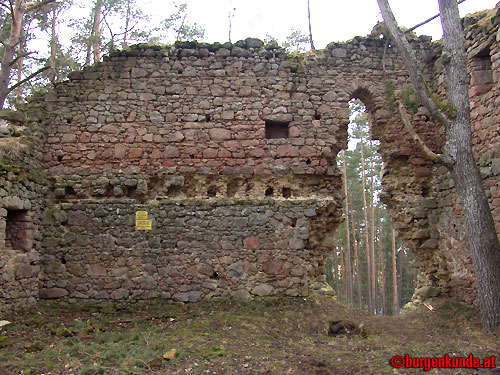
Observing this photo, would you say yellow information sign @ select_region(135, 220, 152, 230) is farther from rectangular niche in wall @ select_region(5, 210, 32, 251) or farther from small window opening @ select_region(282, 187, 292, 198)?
small window opening @ select_region(282, 187, 292, 198)

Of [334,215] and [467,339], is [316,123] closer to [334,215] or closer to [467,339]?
[334,215]

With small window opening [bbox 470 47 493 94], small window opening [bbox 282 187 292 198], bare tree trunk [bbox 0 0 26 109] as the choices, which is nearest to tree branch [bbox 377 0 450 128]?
small window opening [bbox 470 47 493 94]

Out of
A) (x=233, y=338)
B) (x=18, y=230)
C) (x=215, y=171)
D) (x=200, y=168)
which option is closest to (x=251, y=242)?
(x=215, y=171)

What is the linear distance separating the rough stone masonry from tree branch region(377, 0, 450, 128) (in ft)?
4.10

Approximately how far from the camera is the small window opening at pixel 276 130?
8450 millimetres

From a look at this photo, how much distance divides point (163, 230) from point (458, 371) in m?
5.49

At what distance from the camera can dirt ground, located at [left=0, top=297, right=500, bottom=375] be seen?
4691 mm

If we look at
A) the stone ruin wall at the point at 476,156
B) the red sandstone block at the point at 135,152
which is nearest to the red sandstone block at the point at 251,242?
the red sandstone block at the point at 135,152

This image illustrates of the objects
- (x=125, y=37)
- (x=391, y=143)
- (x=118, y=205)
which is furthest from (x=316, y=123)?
(x=125, y=37)

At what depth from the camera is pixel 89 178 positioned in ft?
26.4

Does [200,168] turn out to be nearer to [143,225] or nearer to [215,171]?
[215,171]

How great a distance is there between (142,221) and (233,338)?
314 cm

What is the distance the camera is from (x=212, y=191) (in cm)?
815

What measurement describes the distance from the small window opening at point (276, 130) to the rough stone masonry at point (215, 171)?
0.14ft
